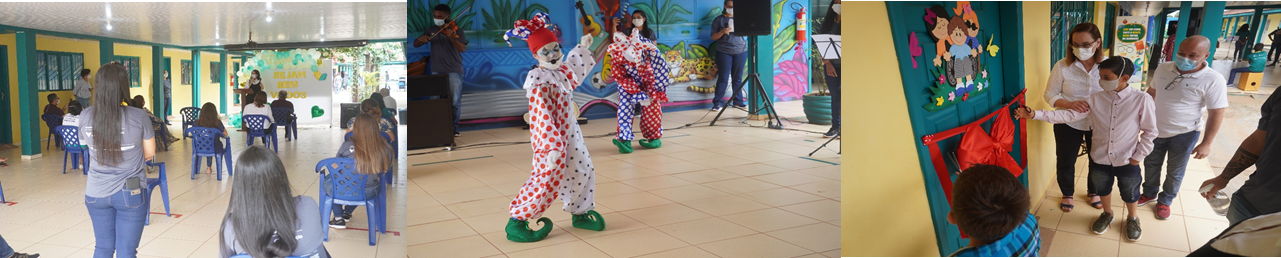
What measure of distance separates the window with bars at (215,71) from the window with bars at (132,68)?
0.36 meters

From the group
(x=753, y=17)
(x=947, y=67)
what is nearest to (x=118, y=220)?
(x=947, y=67)

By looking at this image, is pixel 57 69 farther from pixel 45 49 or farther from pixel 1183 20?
pixel 1183 20

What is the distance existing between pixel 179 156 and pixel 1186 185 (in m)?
5.07

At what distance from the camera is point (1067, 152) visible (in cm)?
366

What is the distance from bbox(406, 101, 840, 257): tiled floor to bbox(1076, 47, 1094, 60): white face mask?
1.34m

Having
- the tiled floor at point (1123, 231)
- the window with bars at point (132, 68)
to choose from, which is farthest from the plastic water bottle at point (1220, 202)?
the window with bars at point (132, 68)

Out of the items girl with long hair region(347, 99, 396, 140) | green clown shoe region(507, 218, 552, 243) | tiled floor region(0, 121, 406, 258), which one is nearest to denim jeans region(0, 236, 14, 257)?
tiled floor region(0, 121, 406, 258)

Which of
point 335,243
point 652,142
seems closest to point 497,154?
point 652,142

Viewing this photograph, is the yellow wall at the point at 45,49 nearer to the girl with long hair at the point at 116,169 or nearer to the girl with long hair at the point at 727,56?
the girl with long hair at the point at 116,169

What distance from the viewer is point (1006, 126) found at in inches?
118

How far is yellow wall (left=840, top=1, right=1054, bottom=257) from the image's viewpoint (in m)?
2.01

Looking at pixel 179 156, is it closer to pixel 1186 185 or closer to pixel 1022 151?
pixel 1022 151

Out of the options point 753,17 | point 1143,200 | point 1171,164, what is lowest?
point 1143,200

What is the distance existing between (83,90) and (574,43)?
5.92m
